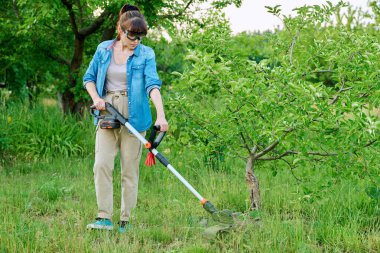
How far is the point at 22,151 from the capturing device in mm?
7746

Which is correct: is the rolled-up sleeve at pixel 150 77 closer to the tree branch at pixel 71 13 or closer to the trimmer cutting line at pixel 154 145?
the trimmer cutting line at pixel 154 145

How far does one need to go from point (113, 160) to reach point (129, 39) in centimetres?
97


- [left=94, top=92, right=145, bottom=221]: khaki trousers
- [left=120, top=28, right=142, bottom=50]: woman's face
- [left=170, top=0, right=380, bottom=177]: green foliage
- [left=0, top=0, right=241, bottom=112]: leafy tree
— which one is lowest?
[left=94, top=92, right=145, bottom=221]: khaki trousers

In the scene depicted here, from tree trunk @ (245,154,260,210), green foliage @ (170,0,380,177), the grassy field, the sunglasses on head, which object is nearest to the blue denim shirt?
the sunglasses on head

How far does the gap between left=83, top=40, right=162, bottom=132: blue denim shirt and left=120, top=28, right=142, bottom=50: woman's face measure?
61 mm

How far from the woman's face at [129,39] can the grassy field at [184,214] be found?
1.04 meters

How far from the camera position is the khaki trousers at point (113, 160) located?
446 cm

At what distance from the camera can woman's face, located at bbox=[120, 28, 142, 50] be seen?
435 cm

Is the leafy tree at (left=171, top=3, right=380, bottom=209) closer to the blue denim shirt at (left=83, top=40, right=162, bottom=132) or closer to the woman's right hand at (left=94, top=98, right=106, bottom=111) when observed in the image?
the blue denim shirt at (left=83, top=40, right=162, bottom=132)

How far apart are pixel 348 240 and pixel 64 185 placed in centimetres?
329

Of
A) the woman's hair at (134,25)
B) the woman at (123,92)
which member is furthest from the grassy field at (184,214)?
the woman's hair at (134,25)

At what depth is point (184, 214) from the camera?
192 inches

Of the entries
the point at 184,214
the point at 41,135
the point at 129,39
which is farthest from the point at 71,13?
the point at 184,214

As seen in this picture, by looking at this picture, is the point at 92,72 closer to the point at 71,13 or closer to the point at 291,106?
the point at 291,106
